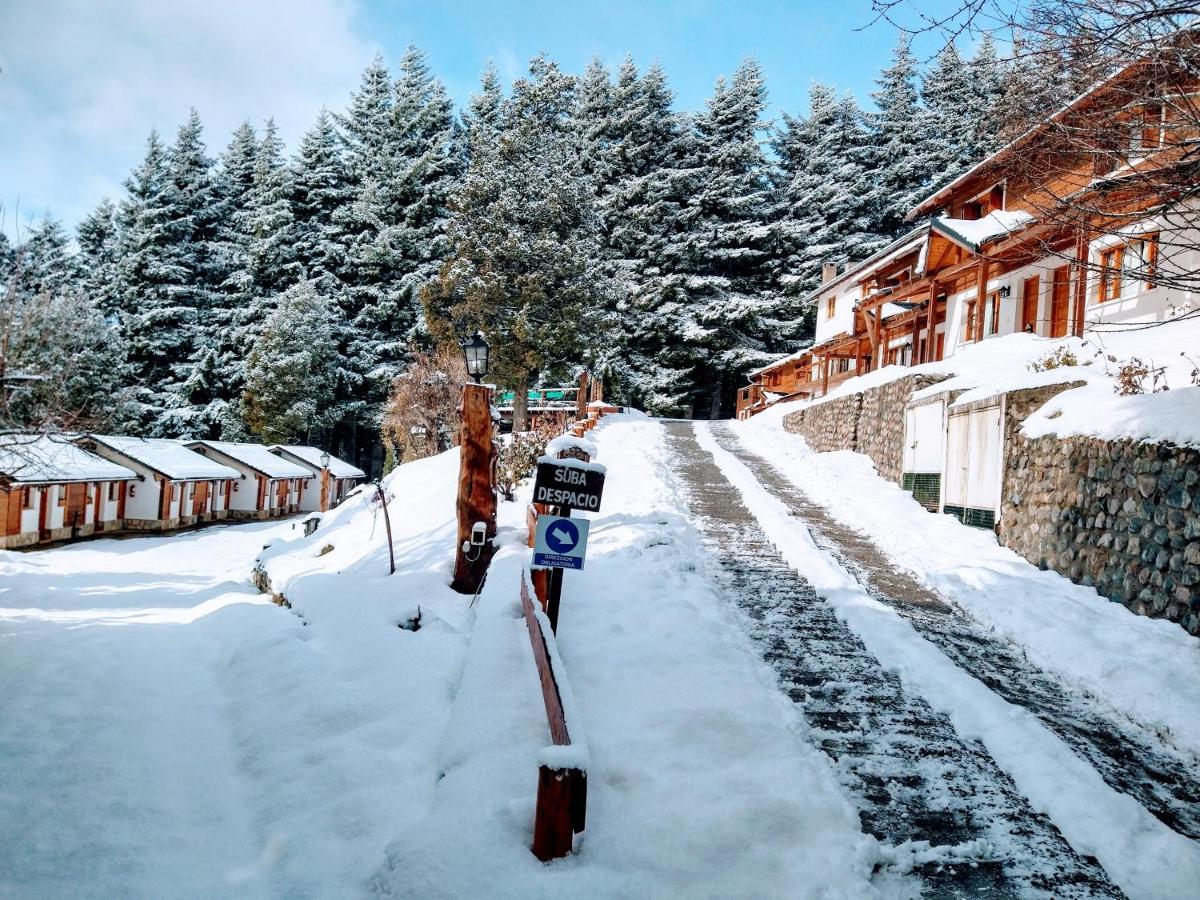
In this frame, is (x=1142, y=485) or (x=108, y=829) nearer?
(x=108, y=829)

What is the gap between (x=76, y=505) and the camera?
1010 inches

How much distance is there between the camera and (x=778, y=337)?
36.8m

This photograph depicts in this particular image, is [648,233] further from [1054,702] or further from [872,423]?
[1054,702]

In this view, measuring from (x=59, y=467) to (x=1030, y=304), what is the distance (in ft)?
103

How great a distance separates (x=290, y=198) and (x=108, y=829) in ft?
140

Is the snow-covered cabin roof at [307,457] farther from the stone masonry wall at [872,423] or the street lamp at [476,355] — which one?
the street lamp at [476,355]

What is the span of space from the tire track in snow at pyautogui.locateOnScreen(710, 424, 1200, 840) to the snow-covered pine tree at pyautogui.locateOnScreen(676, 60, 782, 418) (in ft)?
89.7

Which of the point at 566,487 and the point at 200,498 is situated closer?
the point at 566,487

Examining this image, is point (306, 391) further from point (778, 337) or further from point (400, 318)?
point (778, 337)

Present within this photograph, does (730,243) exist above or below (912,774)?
above

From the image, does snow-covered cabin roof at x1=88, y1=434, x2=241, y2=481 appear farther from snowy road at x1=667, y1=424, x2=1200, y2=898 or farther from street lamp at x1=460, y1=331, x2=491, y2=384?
snowy road at x1=667, y1=424, x2=1200, y2=898

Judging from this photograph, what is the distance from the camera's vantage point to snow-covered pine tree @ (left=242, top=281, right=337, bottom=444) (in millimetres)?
34531

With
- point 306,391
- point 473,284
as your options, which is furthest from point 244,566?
point 306,391

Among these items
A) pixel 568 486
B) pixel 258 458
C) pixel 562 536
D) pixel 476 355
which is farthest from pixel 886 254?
pixel 258 458
